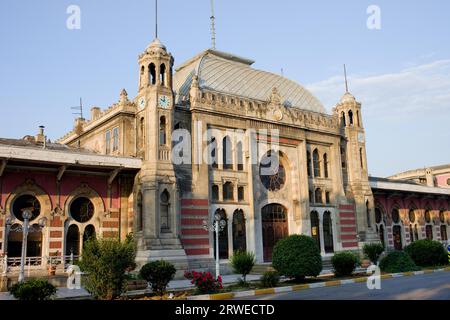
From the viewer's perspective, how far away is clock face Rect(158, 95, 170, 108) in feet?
89.9

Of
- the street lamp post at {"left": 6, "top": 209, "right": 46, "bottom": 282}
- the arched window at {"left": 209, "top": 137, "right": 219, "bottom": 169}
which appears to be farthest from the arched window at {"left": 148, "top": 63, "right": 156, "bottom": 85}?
the street lamp post at {"left": 6, "top": 209, "right": 46, "bottom": 282}

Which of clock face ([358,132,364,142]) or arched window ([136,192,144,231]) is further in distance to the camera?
clock face ([358,132,364,142])

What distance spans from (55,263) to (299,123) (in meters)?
19.9

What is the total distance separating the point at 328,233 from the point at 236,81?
45.4 ft

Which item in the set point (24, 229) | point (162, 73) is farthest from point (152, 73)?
point (24, 229)

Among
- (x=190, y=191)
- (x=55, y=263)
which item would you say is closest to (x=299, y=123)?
(x=190, y=191)

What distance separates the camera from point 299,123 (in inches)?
1373

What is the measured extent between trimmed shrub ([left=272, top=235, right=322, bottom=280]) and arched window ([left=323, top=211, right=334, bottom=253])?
15204 millimetres

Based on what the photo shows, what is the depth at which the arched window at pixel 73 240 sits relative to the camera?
2594cm

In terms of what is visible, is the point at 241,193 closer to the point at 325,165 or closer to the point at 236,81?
the point at 236,81

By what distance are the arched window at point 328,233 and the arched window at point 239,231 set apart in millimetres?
7885

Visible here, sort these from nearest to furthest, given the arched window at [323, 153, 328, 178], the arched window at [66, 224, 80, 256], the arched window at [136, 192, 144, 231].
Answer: the arched window at [66, 224, 80, 256] < the arched window at [136, 192, 144, 231] < the arched window at [323, 153, 328, 178]

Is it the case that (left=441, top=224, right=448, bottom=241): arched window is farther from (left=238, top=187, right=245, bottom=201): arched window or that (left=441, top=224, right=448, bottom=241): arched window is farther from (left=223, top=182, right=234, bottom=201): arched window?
(left=223, top=182, right=234, bottom=201): arched window
